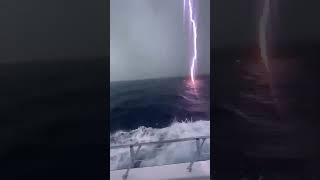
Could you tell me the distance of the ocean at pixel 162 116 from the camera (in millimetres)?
1791

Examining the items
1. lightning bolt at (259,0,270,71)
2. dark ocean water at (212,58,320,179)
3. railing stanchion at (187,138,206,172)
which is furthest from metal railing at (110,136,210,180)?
lightning bolt at (259,0,270,71)

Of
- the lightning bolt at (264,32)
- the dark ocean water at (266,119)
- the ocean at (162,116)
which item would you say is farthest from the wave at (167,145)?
the lightning bolt at (264,32)

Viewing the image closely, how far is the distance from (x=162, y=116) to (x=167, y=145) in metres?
0.17

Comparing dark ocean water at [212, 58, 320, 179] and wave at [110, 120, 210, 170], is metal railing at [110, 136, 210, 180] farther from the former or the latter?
dark ocean water at [212, 58, 320, 179]

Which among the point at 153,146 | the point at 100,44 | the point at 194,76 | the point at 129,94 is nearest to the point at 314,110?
the point at 194,76

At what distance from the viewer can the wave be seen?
1875 millimetres

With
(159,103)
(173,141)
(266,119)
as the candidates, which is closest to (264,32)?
(266,119)

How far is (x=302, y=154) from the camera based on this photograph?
192cm

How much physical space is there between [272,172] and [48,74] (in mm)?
1310

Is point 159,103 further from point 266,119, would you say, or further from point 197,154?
point 266,119

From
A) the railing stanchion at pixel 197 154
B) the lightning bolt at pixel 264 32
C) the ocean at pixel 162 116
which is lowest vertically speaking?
the railing stanchion at pixel 197 154

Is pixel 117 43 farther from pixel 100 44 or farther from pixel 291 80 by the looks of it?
pixel 291 80

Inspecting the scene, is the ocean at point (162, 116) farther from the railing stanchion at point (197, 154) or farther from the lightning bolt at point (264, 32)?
Answer: the lightning bolt at point (264, 32)

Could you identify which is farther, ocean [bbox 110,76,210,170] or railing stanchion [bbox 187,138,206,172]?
railing stanchion [bbox 187,138,206,172]
